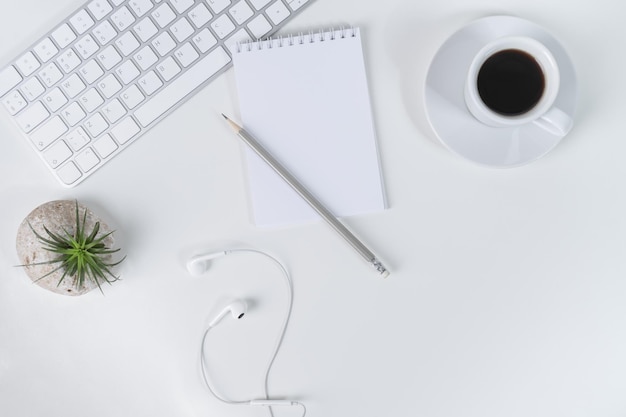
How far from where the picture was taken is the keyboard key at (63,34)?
72cm

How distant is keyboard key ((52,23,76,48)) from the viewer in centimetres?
72

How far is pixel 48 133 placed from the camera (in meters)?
0.72

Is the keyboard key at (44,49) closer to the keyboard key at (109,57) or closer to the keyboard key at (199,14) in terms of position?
the keyboard key at (109,57)

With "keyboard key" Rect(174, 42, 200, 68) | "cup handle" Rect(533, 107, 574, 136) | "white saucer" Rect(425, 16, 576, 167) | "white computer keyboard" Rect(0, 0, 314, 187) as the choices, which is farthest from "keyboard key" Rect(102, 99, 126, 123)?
"cup handle" Rect(533, 107, 574, 136)

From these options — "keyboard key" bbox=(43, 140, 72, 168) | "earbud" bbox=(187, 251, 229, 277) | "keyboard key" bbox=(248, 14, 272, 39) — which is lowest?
"earbud" bbox=(187, 251, 229, 277)

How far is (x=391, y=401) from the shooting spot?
74cm

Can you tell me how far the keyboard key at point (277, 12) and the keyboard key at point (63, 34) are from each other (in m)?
0.27

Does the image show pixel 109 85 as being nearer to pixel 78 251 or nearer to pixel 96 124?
pixel 96 124

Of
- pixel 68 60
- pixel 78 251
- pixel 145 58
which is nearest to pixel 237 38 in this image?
pixel 145 58

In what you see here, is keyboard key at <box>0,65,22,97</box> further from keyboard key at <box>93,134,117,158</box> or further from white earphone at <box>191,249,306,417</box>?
white earphone at <box>191,249,306,417</box>

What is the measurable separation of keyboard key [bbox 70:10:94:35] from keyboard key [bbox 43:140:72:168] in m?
0.16

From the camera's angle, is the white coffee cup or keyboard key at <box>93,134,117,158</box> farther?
keyboard key at <box>93,134,117,158</box>

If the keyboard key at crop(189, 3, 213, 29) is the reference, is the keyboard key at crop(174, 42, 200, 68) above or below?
below

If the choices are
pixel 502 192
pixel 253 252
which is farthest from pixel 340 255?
pixel 502 192
